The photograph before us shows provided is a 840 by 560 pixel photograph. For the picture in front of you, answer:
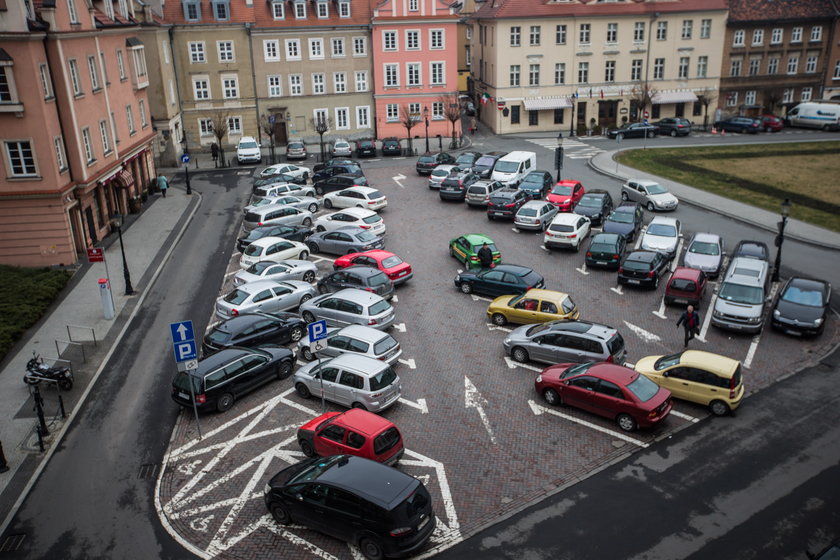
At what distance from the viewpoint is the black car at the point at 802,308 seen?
24.9 metres

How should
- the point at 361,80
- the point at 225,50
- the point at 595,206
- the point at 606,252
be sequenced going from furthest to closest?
the point at 361,80
the point at 225,50
the point at 595,206
the point at 606,252

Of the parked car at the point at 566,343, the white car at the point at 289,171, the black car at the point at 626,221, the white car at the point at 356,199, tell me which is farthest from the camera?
the white car at the point at 289,171

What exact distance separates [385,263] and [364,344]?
815 centimetres

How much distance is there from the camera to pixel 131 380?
2336cm

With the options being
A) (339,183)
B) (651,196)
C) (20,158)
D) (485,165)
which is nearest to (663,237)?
(651,196)

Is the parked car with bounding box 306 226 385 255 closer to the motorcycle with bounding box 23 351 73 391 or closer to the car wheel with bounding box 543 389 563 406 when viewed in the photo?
the motorcycle with bounding box 23 351 73 391

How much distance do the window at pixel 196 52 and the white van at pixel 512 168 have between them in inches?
1139

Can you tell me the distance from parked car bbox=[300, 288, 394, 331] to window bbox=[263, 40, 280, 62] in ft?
132

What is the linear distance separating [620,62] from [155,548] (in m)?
61.7

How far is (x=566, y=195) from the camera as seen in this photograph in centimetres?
4009

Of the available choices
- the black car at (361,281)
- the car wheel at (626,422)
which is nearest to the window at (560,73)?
the black car at (361,281)

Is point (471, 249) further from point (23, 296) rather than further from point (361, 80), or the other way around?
point (361, 80)

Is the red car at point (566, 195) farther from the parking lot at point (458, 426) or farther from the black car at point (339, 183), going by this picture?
the black car at point (339, 183)

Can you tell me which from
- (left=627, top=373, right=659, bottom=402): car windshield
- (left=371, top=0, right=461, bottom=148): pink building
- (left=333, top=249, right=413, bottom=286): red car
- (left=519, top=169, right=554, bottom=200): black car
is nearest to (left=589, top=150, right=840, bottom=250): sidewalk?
(left=519, top=169, right=554, bottom=200): black car
